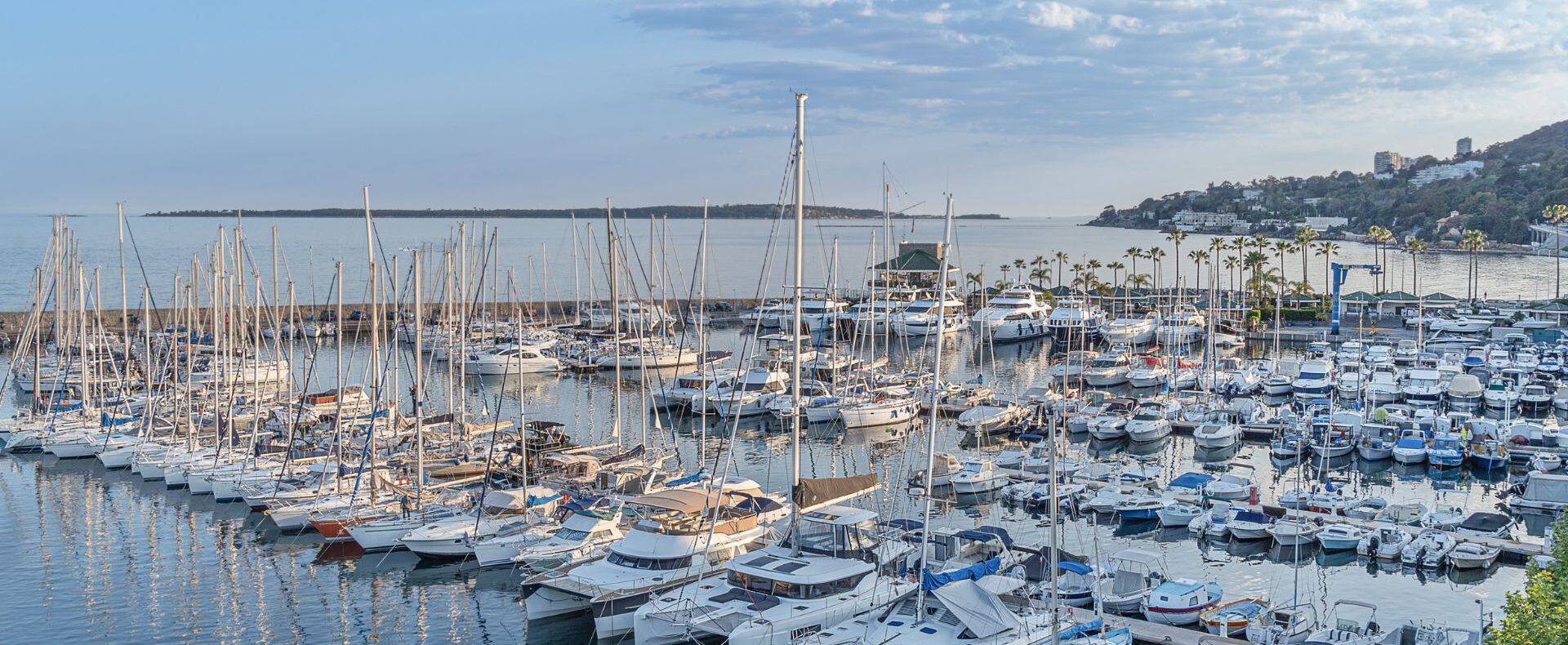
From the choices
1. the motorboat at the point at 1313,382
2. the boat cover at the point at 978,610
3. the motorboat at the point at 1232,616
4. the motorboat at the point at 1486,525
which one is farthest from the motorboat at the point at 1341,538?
the motorboat at the point at 1313,382

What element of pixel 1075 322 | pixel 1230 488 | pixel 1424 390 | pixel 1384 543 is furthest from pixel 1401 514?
pixel 1075 322

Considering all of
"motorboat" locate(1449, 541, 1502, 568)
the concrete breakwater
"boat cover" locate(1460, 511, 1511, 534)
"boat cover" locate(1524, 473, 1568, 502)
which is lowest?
"motorboat" locate(1449, 541, 1502, 568)

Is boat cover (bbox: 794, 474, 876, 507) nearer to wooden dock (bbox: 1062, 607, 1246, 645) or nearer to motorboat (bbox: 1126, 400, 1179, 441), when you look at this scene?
wooden dock (bbox: 1062, 607, 1246, 645)

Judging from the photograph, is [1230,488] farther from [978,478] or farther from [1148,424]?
[1148,424]

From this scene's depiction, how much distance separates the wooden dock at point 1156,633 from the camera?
898 inches

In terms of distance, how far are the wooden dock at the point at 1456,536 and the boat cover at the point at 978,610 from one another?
1362 cm

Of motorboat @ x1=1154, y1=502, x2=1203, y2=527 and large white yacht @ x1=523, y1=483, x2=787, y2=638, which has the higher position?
large white yacht @ x1=523, y1=483, x2=787, y2=638

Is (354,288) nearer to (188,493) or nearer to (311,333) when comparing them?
(311,333)

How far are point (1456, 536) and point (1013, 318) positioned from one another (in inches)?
2199

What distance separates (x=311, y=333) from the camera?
8319 centimetres

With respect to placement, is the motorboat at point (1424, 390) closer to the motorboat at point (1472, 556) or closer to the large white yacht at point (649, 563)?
the motorboat at point (1472, 556)

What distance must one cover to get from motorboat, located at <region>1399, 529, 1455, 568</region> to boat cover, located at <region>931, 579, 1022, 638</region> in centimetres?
1485

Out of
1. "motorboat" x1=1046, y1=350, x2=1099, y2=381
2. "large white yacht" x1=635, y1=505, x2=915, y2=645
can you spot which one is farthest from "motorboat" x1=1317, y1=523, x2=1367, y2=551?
"motorboat" x1=1046, y1=350, x2=1099, y2=381

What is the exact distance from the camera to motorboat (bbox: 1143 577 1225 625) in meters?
24.6
